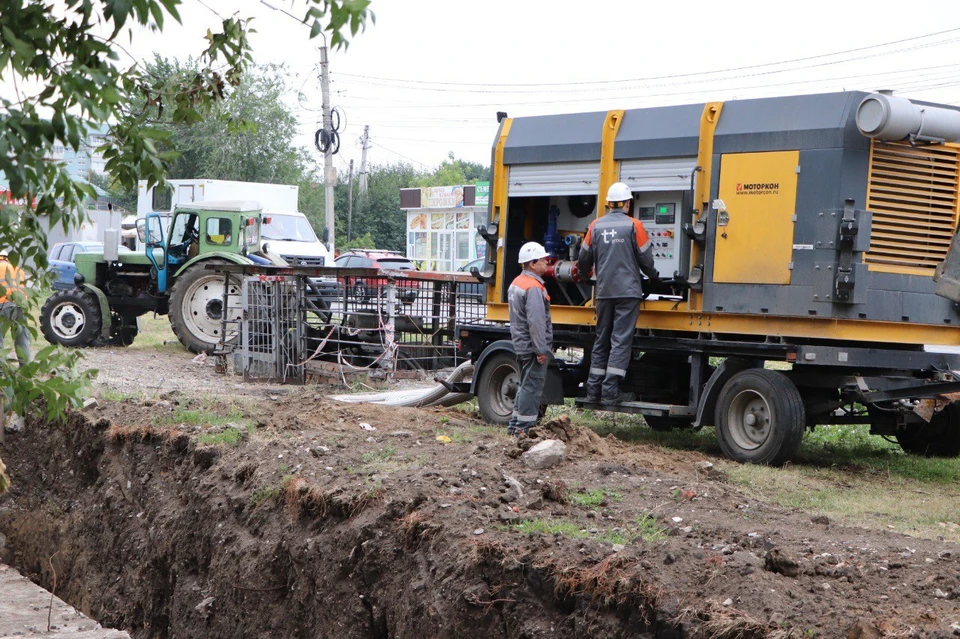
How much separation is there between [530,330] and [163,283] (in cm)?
1188

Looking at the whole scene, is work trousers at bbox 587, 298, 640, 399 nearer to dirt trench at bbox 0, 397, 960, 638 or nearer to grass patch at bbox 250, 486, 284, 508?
dirt trench at bbox 0, 397, 960, 638

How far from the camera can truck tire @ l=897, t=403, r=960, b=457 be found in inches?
412

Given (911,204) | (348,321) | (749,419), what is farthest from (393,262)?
(911,204)

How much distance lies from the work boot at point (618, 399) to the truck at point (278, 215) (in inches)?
664

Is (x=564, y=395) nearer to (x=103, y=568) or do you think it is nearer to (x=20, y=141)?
(x=103, y=568)

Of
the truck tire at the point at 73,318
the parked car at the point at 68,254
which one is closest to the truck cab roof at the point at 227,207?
the truck tire at the point at 73,318

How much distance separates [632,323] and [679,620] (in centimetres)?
562

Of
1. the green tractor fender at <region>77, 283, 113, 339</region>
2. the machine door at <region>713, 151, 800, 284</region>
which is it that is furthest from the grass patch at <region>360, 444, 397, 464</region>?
A: the green tractor fender at <region>77, 283, 113, 339</region>

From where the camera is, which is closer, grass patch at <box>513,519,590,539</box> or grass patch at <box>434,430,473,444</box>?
grass patch at <box>513,519,590,539</box>

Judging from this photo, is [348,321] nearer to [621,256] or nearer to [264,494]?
[621,256]

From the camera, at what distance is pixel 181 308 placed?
19344 mm

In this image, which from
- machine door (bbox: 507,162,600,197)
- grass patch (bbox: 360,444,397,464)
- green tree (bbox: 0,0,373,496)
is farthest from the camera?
machine door (bbox: 507,162,600,197)

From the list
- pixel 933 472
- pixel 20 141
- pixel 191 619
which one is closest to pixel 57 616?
pixel 191 619

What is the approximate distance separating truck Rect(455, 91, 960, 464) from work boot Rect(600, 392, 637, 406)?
60 mm
